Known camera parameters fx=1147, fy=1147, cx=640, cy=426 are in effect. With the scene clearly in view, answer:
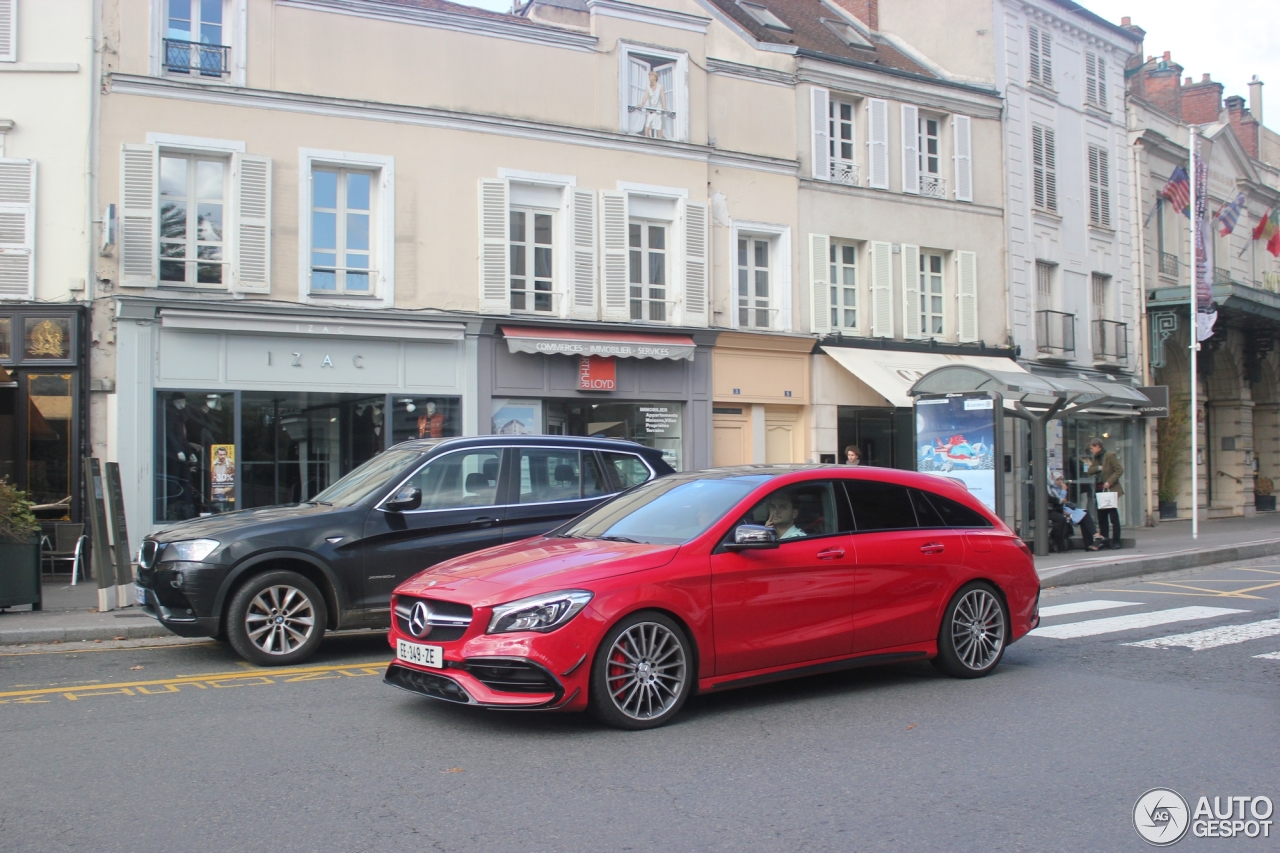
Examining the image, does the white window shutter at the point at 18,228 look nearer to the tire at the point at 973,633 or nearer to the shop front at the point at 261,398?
the shop front at the point at 261,398

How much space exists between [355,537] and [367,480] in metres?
0.82

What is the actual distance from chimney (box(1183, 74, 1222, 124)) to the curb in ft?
67.7

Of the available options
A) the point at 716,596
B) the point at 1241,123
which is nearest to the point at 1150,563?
the point at 716,596

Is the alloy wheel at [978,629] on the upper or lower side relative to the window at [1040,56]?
lower

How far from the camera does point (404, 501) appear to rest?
907cm

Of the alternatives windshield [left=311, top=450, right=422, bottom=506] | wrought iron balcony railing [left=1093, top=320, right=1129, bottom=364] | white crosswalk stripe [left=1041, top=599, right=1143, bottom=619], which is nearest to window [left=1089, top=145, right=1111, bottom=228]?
→ wrought iron balcony railing [left=1093, top=320, right=1129, bottom=364]

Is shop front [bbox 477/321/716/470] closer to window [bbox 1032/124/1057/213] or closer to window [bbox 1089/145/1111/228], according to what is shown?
window [bbox 1032/124/1057/213]

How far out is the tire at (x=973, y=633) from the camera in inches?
302

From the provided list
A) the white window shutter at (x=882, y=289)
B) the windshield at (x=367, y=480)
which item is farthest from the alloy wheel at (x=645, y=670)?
the white window shutter at (x=882, y=289)

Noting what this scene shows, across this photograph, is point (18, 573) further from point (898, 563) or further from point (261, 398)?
point (898, 563)

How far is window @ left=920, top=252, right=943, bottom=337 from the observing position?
77.0 ft

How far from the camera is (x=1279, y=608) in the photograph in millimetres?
11195

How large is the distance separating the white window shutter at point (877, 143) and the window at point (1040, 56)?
4.93 m

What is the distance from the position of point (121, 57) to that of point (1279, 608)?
51.6 ft
